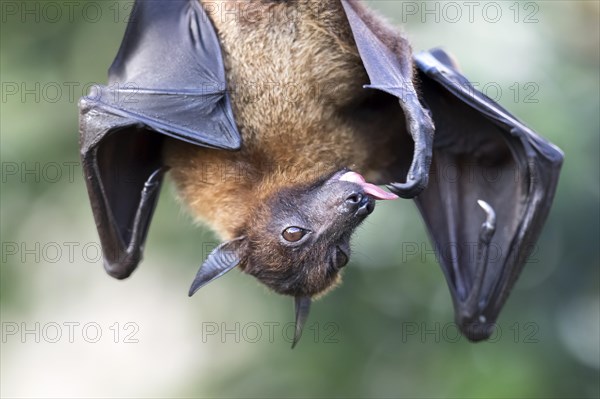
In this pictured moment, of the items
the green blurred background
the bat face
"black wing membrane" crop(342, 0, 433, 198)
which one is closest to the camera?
"black wing membrane" crop(342, 0, 433, 198)

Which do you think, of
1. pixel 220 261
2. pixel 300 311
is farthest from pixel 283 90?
pixel 300 311

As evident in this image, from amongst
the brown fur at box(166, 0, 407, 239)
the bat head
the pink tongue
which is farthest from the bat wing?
the pink tongue

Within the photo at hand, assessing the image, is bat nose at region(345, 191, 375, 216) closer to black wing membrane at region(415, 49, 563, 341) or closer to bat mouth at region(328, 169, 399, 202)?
bat mouth at region(328, 169, 399, 202)

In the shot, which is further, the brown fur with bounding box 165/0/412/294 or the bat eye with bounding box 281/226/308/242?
the brown fur with bounding box 165/0/412/294

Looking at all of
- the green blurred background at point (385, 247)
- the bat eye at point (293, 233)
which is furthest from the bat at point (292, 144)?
the green blurred background at point (385, 247)

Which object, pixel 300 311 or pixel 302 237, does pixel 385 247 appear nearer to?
pixel 300 311

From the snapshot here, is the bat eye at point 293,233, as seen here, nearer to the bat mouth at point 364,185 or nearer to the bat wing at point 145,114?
the bat mouth at point 364,185

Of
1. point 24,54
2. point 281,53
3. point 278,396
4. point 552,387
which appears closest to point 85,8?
point 24,54

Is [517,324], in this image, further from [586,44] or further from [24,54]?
[24,54]
